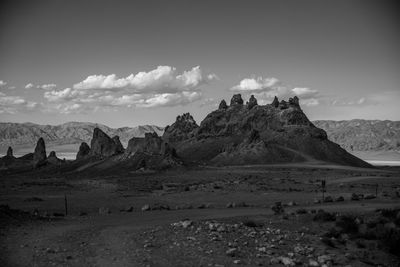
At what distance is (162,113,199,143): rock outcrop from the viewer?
176000 millimetres

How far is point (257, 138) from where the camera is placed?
459 feet

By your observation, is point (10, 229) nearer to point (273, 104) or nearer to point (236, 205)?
point (236, 205)

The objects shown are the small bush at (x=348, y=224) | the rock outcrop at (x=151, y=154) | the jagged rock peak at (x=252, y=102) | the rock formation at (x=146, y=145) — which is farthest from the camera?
the jagged rock peak at (x=252, y=102)

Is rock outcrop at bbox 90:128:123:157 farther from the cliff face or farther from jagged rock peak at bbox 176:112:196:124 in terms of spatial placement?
jagged rock peak at bbox 176:112:196:124

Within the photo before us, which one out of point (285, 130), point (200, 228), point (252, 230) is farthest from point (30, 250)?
point (285, 130)

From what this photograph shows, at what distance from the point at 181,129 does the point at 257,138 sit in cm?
4886

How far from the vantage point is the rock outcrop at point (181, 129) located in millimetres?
176000

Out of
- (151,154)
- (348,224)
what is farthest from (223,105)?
(348,224)

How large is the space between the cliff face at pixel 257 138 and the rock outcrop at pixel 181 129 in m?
0.45

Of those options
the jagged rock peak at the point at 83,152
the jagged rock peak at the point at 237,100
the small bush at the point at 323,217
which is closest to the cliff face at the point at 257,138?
the jagged rock peak at the point at 237,100

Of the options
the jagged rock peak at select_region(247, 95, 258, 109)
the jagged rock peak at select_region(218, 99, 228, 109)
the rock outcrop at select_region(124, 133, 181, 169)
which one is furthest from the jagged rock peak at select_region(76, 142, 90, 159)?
the jagged rock peak at select_region(247, 95, 258, 109)

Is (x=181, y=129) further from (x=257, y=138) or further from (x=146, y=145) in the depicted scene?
(x=146, y=145)

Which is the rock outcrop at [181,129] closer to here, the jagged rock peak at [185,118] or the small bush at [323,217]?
the jagged rock peak at [185,118]

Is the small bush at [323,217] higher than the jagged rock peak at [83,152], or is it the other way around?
the jagged rock peak at [83,152]
